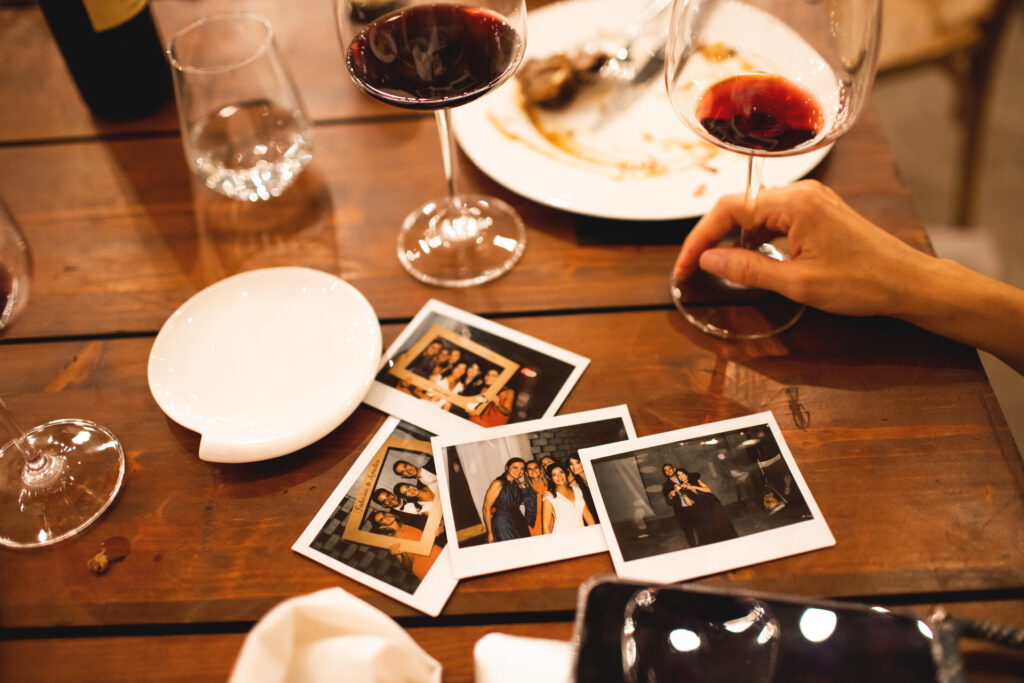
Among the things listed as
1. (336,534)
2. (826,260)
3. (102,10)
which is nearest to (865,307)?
(826,260)

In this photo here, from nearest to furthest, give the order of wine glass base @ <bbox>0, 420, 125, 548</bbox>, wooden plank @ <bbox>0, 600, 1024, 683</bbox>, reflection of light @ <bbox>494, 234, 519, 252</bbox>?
wooden plank @ <bbox>0, 600, 1024, 683</bbox> < wine glass base @ <bbox>0, 420, 125, 548</bbox> < reflection of light @ <bbox>494, 234, 519, 252</bbox>

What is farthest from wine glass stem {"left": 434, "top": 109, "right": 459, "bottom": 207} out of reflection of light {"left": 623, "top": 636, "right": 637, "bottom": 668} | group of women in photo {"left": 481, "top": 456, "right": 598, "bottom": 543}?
reflection of light {"left": 623, "top": 636, "right": 637, "bottom": 668}

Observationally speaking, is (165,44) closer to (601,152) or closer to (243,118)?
(243,118)

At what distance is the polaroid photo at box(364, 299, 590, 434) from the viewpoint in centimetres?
83

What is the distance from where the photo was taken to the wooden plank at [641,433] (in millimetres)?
689

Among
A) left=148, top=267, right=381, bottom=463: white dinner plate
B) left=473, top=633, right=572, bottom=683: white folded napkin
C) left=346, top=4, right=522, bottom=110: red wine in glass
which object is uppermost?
left=346, top=4, right=522, bottom=110: red wine in glass

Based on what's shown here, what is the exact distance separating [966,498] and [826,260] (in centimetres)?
28

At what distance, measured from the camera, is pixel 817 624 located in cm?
55

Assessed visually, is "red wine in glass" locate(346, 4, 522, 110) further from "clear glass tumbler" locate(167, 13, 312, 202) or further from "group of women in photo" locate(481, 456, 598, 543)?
"group of women in photo" locate(481, 456, 598, 543)

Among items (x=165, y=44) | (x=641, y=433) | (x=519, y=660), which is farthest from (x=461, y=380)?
(x=165, y=44)

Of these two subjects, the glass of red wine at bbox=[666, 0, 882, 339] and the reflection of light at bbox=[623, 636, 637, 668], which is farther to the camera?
the glass of red wine at bbox=[666, 0, 882, 339]

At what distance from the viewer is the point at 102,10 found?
1.00 meters

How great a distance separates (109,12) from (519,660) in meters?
0.99

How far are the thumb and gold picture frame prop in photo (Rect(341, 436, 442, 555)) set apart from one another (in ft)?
1.33
